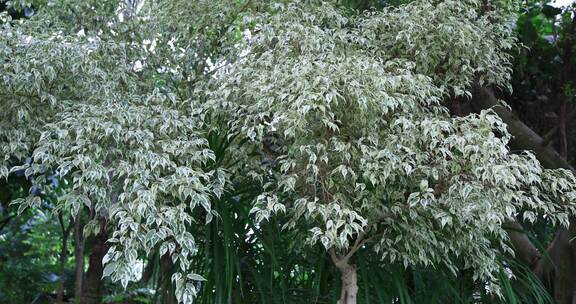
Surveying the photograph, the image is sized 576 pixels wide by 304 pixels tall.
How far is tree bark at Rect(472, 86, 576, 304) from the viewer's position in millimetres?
3715

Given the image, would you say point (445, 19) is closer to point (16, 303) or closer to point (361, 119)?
point (361, 119)

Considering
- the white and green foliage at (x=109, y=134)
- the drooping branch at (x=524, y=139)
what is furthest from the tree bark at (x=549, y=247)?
the white and green foliage at (x=109, y=134)

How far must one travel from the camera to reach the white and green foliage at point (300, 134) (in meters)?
2.47

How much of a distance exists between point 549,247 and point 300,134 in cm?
214

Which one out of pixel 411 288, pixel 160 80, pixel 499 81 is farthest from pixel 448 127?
pixel 160 80

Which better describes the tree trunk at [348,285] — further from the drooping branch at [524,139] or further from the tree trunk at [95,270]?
the tree trunk at [95,270]

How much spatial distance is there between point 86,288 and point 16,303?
1667 mm

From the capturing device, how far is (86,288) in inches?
170

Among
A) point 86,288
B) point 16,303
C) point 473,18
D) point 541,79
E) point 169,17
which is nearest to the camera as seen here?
point 473,18

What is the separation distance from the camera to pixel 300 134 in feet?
8.55

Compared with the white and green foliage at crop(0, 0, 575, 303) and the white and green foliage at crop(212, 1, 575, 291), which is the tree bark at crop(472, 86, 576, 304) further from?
the white and green foliage at crop(212, 1, 575, 291)

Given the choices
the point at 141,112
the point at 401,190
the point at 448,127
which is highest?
the point at 141,112

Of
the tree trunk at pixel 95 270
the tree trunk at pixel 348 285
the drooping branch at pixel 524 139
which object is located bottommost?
the tree trunk at pixel 348 285

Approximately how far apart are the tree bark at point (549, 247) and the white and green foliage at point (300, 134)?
27.0 inches
